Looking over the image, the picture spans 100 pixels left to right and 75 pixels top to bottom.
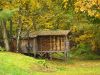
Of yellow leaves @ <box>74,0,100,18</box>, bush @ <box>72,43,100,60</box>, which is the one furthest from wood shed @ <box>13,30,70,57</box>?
yellow leaves @ <box>74,0,100,18</box>

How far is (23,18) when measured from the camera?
4400cm

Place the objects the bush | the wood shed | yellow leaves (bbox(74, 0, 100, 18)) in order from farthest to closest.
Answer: the bush → the wood shed → yellow leaves (bbox(74, 0, 100, 18))

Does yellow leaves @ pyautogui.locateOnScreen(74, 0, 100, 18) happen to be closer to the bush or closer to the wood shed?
the wood shed

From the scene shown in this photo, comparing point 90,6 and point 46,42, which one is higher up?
point 90,6

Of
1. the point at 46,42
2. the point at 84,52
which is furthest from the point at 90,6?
the point at 84,52

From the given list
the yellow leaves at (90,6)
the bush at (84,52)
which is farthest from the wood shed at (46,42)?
the yellow leaves at (90,6)

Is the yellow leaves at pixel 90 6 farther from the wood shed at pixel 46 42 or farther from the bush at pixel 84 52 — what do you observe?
the bush at pixel 84 52

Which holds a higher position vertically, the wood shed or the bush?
the wood shed

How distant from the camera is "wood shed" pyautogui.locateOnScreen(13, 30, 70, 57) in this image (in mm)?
45969

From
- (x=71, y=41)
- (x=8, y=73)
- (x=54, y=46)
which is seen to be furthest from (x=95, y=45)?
(x=8, y=73)

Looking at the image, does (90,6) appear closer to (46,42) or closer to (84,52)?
(46,42)

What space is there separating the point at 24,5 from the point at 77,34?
1520 centimetres

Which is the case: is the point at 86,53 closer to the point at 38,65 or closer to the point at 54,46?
the point at 54,46

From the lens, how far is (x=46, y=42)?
1843 inches
